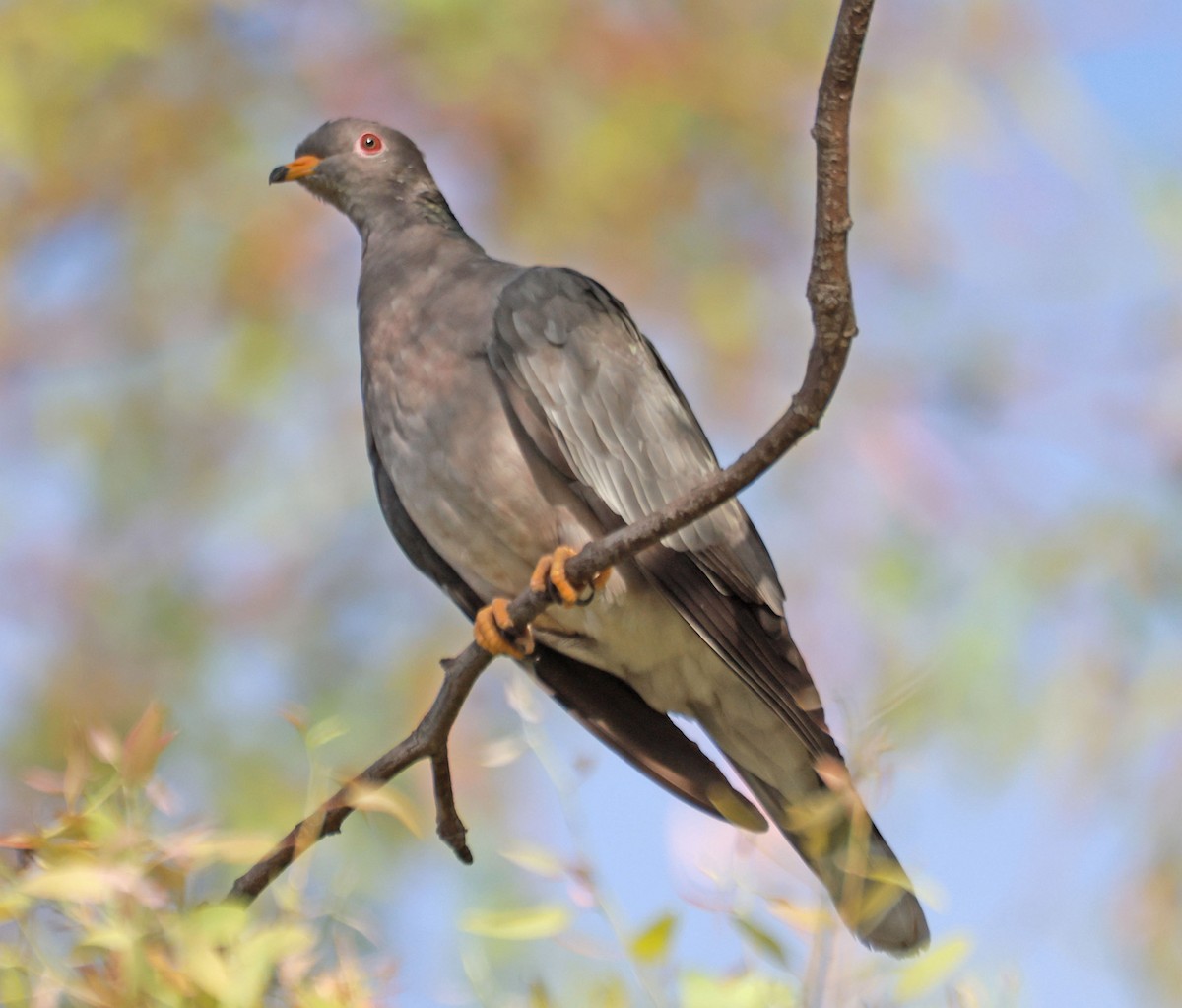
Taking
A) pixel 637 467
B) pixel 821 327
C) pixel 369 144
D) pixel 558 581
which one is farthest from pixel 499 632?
pixel 369 144

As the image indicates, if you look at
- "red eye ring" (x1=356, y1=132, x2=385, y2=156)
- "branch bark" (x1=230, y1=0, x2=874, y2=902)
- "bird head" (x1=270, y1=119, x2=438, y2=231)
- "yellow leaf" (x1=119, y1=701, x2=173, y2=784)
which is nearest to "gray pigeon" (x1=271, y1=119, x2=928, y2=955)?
"bird head" (x1=270, y1=119, x2=438, y2=231)

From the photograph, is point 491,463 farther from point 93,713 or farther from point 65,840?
point 93,713

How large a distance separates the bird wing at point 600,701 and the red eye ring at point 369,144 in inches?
42.9

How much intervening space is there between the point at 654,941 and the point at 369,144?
337 cm

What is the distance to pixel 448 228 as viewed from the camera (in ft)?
14.6

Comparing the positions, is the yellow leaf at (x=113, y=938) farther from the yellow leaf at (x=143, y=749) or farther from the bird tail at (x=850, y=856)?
the bird tail at (x=850, y=856)

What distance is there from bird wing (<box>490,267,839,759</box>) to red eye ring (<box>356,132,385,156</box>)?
3.44 feet

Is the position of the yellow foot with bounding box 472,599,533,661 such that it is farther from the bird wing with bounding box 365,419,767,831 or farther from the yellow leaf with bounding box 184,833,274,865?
the yellow leaf with bounding box 184,833,274,865

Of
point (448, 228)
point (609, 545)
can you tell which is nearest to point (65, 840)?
point (609, 545)

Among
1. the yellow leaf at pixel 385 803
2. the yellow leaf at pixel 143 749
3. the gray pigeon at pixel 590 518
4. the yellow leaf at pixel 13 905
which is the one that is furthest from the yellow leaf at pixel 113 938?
the gray pigeon at pixel 590 518

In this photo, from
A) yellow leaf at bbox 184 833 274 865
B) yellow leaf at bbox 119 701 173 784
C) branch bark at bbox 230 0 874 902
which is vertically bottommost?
yellow leaf at bbox 184 833 274 865

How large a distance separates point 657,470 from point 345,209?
1.49 metres

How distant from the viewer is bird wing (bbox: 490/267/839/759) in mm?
3559

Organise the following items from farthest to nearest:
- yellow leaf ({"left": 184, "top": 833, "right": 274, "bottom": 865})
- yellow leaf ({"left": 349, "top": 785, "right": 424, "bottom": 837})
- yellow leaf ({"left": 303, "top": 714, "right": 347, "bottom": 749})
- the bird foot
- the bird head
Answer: the bird head → the bird foot → yellow leaf ({"left": 303, "top": 714, "right": 347, "bottom": 749}) → yellow leaf ({"left": 349, "top": 785, "right": 424, "bottom": 837}) → yellow leaf ({"left": 184, "top": 833, "right": 274, "bottom": 865})
